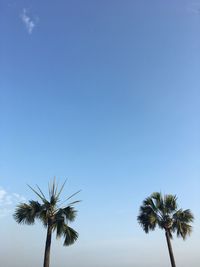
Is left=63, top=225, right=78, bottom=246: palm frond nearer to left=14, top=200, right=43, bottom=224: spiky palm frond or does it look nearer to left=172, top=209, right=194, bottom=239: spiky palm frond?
left=14, top=200, right=43, bottom=224: spiky palm frond

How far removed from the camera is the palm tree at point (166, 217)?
86.7 ft

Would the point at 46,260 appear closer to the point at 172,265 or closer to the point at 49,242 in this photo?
the point at 49,242

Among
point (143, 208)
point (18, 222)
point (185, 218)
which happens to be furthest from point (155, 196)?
point (18, 222)

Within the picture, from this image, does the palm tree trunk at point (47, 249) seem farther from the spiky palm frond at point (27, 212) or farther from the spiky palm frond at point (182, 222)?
the spiky palm frond at point (182, 222)

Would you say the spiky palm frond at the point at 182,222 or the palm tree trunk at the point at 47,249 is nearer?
the palm tree trunk at the point at 47,249

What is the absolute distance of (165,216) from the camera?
2698cm

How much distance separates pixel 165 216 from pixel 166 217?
4.8 inches

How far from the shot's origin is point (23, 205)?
76.4 feet

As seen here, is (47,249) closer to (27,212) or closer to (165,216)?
(27,212)

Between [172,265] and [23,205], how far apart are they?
44.9 feet

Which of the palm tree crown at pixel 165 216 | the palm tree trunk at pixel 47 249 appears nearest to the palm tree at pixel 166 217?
the palm tree crown at pixel 165 216

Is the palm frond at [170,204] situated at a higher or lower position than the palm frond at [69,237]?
higher

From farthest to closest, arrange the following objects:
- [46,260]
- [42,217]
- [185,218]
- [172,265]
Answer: [185,218] < [172,265] < [42,217] < [46,260]

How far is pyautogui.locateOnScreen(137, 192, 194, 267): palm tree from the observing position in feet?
86.7
